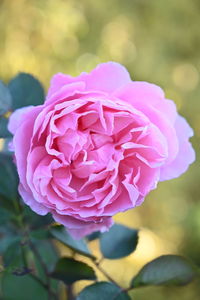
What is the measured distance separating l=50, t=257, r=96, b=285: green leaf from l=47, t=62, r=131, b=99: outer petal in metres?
0.18

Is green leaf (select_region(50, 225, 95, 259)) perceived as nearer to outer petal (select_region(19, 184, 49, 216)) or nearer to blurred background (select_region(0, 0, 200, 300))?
outer petal (select_region(19, 184, 49, 216))

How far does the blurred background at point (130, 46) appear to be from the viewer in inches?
70.4

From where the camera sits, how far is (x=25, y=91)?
51 cm

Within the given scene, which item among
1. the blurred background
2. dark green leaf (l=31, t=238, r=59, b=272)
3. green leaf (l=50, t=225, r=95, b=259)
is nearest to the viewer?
green leaf (l=50, t=225, r=95, b=259)

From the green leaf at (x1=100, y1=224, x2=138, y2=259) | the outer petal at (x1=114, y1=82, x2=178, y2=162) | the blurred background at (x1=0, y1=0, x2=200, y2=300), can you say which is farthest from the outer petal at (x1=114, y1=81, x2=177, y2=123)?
the blurred background at (x1=0, y1=0, x2=200, y2=300)

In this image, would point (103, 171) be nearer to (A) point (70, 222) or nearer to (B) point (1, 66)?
(A) point (70, 222)

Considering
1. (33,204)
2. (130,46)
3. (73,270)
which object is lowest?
(130,46)

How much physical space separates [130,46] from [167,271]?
1530mm

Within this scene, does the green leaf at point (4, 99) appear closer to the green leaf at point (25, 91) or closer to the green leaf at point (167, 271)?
the green leaf at point (25, 91)

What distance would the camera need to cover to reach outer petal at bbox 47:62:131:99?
389mm

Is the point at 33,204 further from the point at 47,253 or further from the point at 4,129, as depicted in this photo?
the point at 47,253

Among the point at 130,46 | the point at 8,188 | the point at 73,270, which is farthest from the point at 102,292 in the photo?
the point at 130,46

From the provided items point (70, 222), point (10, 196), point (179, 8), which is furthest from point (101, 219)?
point (179, 8)

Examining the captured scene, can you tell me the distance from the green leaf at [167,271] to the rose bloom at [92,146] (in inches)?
3.7
